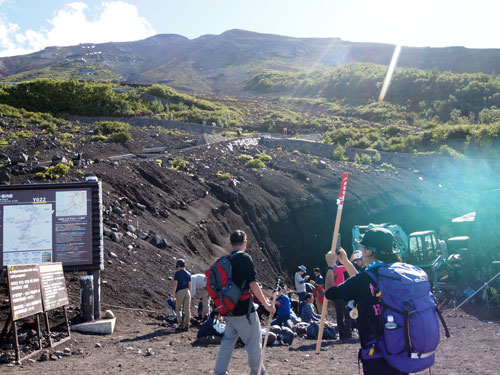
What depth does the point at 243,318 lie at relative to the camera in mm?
5195

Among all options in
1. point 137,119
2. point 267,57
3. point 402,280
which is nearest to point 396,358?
point 402,280

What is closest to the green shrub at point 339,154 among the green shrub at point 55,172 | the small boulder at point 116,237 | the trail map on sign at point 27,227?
the green shrub at point 55,172

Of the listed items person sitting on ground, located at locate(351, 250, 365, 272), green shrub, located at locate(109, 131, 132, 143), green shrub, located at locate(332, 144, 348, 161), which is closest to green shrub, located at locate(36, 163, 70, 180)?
person sitting on ground, located at locate(351, 250, 365, 272)

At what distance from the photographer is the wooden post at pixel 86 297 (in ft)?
29.7

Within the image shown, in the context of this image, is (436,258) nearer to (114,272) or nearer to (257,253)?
(257,253)

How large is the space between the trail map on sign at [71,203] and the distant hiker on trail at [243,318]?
4.63m

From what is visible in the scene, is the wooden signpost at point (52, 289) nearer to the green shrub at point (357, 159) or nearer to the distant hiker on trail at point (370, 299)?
the distant hiker on trail at point (370, 299)

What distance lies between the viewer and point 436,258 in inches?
821

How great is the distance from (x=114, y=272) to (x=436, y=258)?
14.3 meters

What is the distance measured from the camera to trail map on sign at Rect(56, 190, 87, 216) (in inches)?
348

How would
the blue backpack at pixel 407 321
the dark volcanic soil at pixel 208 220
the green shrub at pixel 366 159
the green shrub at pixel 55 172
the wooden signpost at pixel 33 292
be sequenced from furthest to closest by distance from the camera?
the green shrub at pixel 366 159 → the green shrub at pixel 55 172 → the dark volcanic soil at pixel 208 220 → the wooden signpost at pixel 33 292 → the blue backpack at pixel 407 321

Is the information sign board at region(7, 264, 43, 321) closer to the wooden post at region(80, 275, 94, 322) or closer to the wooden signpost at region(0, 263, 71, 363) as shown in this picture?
the wooden signpost at region(0, 263, 71, 363)

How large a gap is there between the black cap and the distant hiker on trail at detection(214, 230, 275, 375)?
1.40 metres

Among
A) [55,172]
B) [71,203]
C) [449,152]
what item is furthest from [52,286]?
[449,152]
